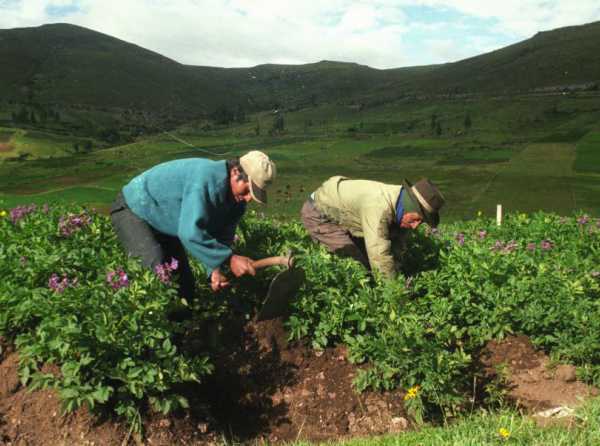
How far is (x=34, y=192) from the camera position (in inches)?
1383

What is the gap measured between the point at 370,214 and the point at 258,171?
5.47 feet

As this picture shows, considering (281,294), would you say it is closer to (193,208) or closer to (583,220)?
(193,208)

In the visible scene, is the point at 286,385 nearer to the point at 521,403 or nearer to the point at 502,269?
the point at 521,403

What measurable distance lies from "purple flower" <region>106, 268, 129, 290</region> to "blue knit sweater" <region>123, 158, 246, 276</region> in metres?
0.52

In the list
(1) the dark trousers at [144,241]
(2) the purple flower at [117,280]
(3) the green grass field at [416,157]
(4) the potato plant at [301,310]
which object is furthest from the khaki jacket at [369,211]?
(3) the green grass field at [416,157]

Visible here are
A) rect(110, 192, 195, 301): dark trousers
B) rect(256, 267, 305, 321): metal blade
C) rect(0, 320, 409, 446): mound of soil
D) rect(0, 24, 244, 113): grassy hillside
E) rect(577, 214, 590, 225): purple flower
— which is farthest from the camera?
rect(0, 24, 244, 113): grassy hillside

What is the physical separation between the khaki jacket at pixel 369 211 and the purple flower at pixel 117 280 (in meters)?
2.39

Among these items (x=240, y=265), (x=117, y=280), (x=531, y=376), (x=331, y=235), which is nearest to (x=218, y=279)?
(x=240, y=265)

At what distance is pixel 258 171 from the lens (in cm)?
425

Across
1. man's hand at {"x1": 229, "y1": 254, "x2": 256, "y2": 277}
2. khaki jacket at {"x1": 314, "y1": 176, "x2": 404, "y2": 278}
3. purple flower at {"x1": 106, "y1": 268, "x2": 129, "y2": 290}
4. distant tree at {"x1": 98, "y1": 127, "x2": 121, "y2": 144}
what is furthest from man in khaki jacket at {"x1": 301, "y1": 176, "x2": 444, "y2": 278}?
distant tree at {"x1": 98, "y1": 127, "x2": 121, "y2": 144}

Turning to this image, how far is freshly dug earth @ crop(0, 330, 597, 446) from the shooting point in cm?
400

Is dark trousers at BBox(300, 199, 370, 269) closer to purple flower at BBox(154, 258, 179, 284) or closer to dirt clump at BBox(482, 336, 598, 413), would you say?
dirt clump at BBox(482, 336, 598, 413)

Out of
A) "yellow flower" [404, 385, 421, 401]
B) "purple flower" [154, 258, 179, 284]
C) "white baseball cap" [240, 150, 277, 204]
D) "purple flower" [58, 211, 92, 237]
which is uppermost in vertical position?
"white baseball cap" [240, 150, 277, 204]

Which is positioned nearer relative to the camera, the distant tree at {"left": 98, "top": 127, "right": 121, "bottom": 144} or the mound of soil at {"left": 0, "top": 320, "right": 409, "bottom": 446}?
the mound of soil at {"left": 0, "top": 320, "right": 409, "bottom": 446}
